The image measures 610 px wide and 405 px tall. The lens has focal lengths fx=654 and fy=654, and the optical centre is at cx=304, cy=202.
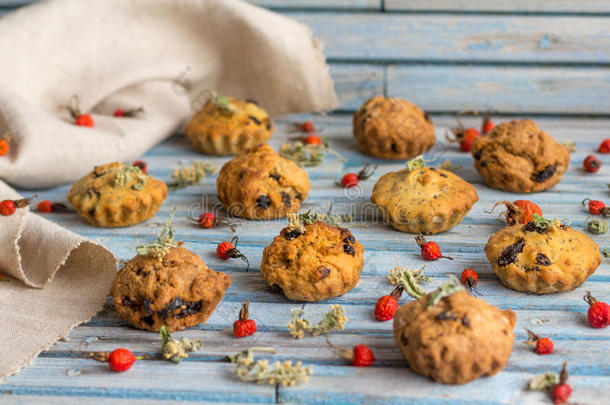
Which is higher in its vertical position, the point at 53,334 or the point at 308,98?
the point at 308,98

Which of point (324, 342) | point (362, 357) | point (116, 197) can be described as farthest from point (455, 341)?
point (116, 197)

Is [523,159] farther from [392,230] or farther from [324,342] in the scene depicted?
[324,342]

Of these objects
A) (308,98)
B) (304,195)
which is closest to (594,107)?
(308,98)

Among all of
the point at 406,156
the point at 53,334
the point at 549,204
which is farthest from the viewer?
the point at 406,156

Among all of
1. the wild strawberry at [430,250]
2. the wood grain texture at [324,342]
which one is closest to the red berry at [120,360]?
the wood grain texture at [324,342]

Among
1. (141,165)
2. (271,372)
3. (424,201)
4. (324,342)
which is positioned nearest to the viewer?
(271,372)

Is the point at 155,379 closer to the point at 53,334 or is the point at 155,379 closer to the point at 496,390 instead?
the point at 53,334

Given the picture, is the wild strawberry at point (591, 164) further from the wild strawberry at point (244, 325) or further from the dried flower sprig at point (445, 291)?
the wild strawberry at point (244, 325)

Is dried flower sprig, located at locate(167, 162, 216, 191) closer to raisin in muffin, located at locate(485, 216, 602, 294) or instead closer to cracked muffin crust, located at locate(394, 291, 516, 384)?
raisin in muffin, located at locate(485, 216, 602, 294)
